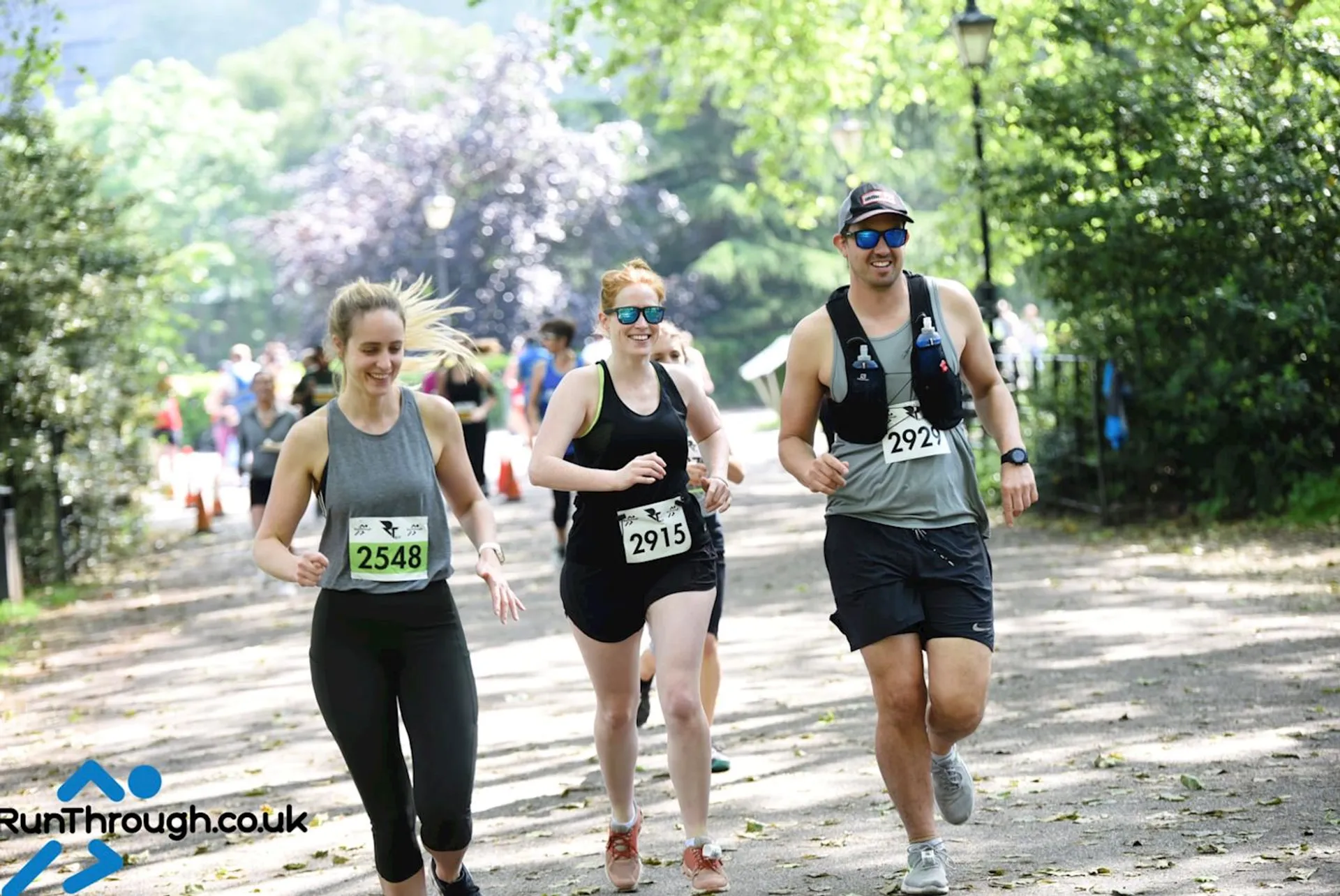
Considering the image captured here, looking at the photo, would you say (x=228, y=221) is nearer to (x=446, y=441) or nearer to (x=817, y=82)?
(x=817, y=82)

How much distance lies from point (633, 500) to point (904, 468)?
2.87 feet

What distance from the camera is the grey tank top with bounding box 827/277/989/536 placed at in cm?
574

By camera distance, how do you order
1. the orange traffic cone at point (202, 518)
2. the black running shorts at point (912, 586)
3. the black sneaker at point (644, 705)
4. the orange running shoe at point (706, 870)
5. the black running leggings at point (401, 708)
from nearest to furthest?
the black running leggings at point (401, 708) < the black running shorts at point (912, 586) < the orange running shoe at point (706, 870) < the black sneaker at point (644, 705) < the orange traffic cone at point (202, 518)

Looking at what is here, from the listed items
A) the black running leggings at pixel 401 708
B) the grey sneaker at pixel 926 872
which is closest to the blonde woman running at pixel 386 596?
the black running leggings at pixel 401 708

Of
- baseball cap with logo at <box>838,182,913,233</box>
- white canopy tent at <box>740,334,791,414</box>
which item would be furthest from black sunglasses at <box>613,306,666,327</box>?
white canopy tent at <box>740,334,791,414</box>

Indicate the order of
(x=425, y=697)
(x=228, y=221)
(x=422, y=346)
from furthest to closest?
(x=228, y=221)
(x=422, y=346)
(x=425, y=697)

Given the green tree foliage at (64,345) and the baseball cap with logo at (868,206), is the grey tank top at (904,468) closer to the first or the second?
the baseball cap with logo at (868,206)

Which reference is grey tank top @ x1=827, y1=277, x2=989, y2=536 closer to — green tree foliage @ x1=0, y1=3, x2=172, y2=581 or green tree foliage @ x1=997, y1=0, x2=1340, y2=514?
green tree foliage @ x1=997, y1=0, x2=1340, y2=514

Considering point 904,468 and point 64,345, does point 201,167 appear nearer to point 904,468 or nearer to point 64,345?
point 64,345

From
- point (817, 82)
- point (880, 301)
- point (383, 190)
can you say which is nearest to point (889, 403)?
point (880, 301)

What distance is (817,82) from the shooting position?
2411 centimetres

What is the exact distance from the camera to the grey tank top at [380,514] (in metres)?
5.27

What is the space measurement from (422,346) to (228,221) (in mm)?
86386

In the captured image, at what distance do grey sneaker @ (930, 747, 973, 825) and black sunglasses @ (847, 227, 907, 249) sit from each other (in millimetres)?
1539
